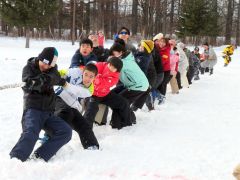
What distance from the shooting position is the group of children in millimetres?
4629

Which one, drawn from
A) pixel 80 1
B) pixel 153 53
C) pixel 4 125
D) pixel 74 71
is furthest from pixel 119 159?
pixel 80 1

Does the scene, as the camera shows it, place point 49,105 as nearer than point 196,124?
Yes

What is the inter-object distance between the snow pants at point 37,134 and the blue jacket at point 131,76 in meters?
2.36

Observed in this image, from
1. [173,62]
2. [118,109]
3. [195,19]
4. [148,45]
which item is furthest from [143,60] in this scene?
[195,19]

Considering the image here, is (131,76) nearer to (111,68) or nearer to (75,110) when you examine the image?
(111,68)

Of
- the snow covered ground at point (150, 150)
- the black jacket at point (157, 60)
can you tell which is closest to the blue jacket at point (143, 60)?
the black jacket at point (157, 60)

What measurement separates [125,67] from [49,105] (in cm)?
243

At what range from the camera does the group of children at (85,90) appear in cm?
463

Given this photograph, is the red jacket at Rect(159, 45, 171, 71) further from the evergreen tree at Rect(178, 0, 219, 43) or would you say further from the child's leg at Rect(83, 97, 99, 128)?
the evergreen tree at Rect(178, 0, 219, 43)

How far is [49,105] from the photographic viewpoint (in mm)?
4766

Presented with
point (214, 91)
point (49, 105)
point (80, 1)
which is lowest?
point (214, 91)

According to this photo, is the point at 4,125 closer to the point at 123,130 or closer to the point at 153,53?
the point at 123,130

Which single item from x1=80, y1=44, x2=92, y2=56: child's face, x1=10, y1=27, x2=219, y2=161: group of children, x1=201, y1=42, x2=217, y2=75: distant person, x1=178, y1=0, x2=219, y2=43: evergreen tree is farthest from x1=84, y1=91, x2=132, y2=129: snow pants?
x1=178, y1=0, x2=219, y2=43: evergreen tree

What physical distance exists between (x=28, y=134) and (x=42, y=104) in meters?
0.40
